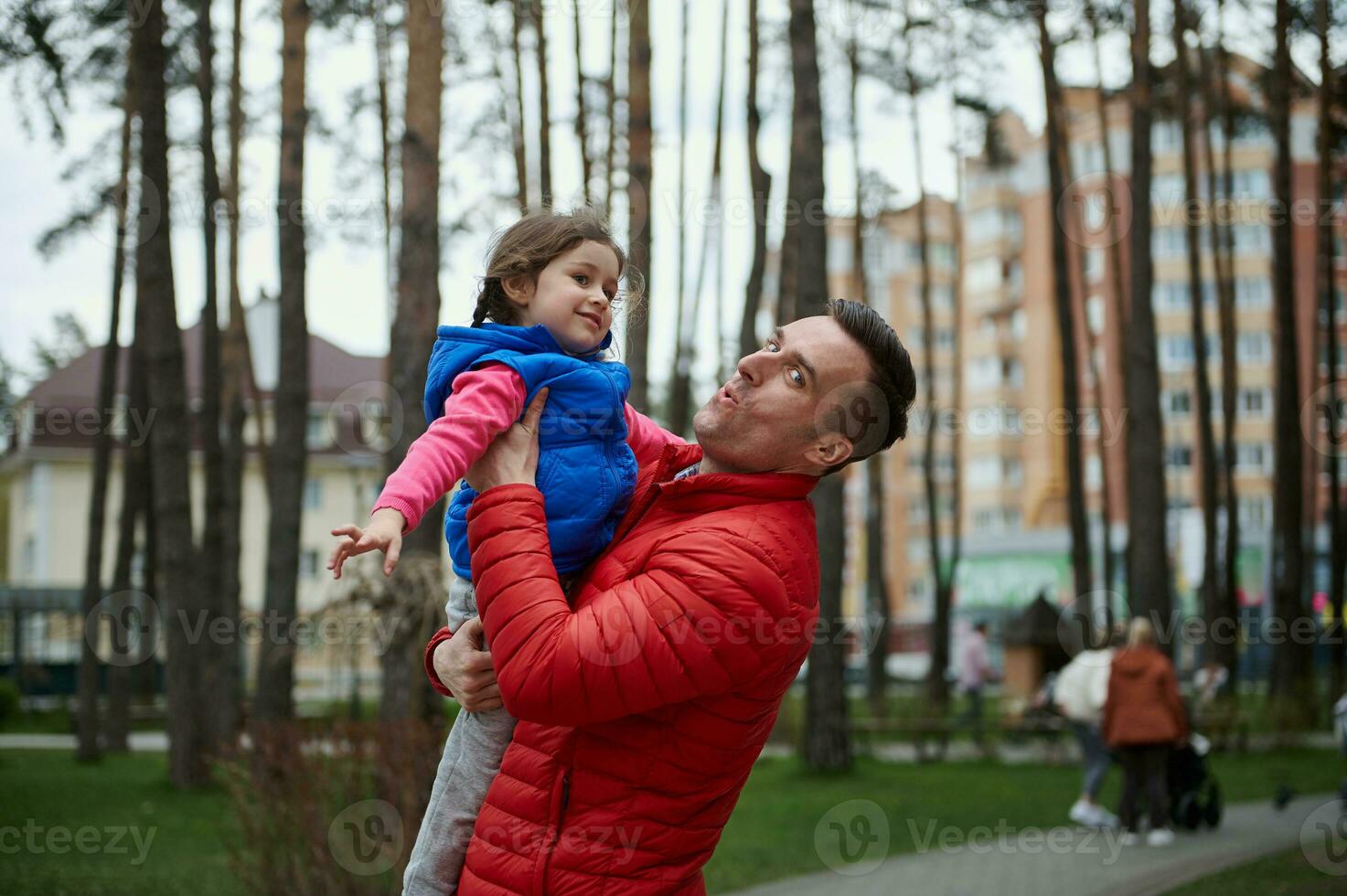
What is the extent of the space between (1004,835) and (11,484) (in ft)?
187

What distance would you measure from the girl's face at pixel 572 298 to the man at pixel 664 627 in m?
0.19

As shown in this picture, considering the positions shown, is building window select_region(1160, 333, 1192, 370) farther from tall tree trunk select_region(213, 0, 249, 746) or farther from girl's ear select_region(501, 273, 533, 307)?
girl's ear select_region(501, 273, 533, 307)

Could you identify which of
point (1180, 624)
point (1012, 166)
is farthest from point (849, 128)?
point (1180, 624)

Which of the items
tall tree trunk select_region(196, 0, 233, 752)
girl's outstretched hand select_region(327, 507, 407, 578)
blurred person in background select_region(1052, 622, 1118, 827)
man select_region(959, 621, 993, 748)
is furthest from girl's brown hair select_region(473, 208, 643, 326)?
man select_region(959, 621, 993, 748)

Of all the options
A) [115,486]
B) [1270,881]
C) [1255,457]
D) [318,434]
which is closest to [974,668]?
[1270,881]

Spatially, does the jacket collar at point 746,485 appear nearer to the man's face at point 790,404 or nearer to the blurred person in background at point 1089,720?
the man's face at point 790,404

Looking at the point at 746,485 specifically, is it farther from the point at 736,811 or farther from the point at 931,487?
the point at 931,487

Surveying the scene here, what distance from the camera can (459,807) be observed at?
2.44m

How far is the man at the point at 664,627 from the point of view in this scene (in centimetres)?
216

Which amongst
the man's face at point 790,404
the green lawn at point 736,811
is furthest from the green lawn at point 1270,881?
the man's face at point 790,404

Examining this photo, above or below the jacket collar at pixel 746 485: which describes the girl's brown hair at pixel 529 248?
above

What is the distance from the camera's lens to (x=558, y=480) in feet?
7.73

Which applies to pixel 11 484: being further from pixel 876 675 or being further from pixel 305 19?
pixel 305 19

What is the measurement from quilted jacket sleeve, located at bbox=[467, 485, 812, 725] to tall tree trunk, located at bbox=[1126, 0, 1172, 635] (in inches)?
641
